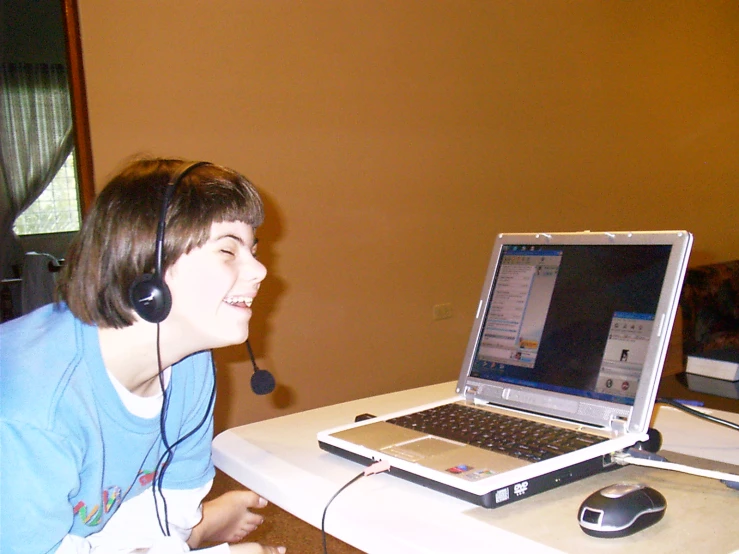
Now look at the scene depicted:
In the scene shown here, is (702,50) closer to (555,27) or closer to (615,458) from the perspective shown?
(555,27)

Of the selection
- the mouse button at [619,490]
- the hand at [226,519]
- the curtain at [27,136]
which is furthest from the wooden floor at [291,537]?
the mouse button at [619,490]

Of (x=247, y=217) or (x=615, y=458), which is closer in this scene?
(x=615, y=458)

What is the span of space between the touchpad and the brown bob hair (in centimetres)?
41

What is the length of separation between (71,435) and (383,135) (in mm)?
2415

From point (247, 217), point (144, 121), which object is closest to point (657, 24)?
point (144, 121)

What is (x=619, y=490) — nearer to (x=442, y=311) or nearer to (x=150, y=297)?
(x=150, y=297)

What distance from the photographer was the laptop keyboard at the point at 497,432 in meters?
0.84

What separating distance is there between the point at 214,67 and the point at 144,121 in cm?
35

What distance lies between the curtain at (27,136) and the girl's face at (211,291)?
61.2 inches

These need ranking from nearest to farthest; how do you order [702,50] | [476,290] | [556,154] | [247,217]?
[247,217] < [476,290] < [556,154] < [702,50]

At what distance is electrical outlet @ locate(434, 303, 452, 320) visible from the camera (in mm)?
3418

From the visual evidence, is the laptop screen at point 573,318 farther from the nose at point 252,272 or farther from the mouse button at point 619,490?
the nose at point 252,272

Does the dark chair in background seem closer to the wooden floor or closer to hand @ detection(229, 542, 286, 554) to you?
the wooden floor

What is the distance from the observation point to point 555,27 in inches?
149
